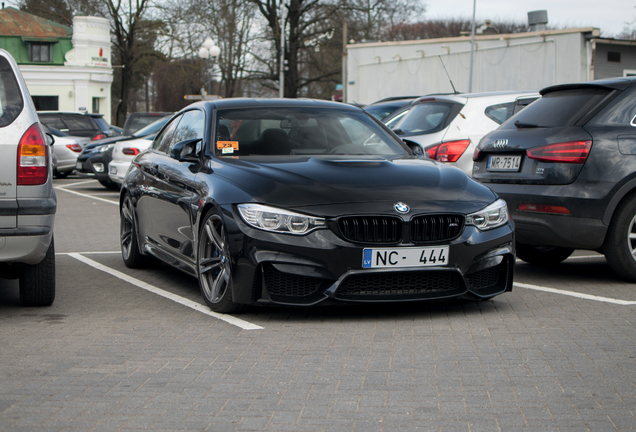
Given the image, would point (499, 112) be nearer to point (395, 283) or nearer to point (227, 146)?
point (227, 146)

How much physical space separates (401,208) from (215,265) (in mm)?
1312

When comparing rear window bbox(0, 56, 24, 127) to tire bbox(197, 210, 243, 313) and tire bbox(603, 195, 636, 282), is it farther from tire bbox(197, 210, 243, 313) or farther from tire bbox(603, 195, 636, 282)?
tire bbox(603, 195, 636, 282)

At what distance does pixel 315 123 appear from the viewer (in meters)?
6.50

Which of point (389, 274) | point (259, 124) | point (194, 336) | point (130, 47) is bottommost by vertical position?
point (194, 336)

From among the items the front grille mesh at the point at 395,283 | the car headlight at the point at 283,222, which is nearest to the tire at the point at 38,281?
the car headlight at the point at 283,222

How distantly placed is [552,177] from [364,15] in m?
35.6

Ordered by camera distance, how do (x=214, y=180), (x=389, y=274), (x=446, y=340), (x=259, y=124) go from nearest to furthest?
(x=446, y=340) → (x=389, y=274) → (x=214, y=180) → (x=259, y=124)

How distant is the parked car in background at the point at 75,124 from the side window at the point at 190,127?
691 inches

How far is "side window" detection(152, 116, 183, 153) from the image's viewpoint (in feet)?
24.2

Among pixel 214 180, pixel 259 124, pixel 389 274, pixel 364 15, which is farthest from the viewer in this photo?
pixel 364 15

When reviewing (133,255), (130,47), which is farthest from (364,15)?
(133,255)

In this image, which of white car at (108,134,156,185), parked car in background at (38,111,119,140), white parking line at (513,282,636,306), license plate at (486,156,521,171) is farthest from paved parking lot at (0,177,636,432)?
parked car in background at (38,111,119,140)

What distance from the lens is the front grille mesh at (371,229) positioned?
201 inches

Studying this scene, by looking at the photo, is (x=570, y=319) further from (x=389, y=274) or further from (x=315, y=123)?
(x=315, y=123)
